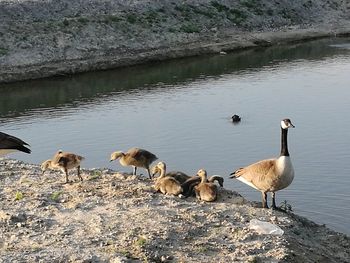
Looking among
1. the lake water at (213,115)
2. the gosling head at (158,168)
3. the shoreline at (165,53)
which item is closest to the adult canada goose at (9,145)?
the gosling head at (158,168)

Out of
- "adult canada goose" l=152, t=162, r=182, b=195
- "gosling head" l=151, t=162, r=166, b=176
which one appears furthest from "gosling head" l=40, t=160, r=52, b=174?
"adult canada goose" l=152, t=162, r=182, b=195

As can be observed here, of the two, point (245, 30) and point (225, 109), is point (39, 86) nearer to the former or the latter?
point (225, 109)

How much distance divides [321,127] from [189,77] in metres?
15.5

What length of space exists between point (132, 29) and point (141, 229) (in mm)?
37474

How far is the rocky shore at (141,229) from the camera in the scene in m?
10.5

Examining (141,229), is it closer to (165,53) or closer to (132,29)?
(165,53)

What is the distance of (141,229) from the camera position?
11227mm

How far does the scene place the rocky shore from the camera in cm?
1045

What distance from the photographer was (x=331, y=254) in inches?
465

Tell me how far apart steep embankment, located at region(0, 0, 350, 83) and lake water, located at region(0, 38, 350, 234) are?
71.3 inches

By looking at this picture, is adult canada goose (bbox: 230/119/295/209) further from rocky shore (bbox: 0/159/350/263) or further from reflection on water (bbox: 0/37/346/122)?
reflection on water (bbox: 0/37/346/122)

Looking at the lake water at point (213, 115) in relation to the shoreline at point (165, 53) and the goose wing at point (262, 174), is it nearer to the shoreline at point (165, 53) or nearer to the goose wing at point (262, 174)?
the shoreline at point (165, 53)

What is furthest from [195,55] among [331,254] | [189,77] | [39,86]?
[331,254]

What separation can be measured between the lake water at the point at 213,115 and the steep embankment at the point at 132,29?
1811mm
